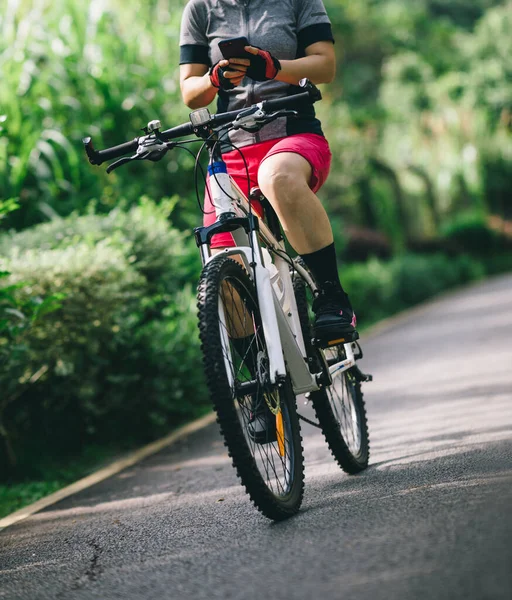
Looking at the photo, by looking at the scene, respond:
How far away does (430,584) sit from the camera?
8.62 ft

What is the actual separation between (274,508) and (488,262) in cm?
2834

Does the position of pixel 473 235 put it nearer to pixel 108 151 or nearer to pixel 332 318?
pixel 332 318

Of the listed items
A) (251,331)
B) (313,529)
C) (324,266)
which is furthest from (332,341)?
(313,529)

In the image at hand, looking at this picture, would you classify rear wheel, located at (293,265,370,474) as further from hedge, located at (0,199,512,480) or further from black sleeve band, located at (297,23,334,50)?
hedge, located at (0,199,512,480)

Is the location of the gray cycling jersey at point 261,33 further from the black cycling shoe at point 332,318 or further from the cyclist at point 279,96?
the black cycling shoe at point 332,318

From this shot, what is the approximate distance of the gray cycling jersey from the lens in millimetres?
4336

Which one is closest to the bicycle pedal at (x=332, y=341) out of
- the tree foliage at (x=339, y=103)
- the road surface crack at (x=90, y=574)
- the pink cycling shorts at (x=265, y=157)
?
the pink cycling shorts at (x=265, y=157)

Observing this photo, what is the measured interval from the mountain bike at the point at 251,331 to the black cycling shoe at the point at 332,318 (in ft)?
0.10

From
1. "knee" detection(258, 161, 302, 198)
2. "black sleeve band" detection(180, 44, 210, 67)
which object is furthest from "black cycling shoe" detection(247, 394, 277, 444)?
"black sleeve band" detection(180, 44, 210, 67)

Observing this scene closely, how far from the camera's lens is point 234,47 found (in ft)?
12.1

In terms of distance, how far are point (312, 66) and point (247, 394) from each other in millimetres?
1512

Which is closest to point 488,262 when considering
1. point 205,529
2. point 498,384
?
point 498,384

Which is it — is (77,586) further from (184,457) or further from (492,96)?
(492,96)

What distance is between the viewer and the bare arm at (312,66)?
416 cm
